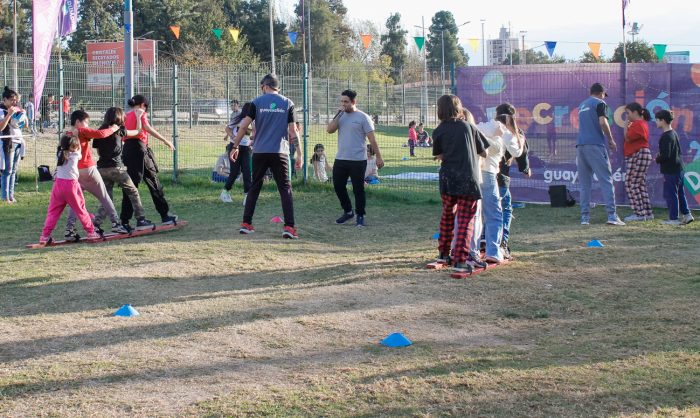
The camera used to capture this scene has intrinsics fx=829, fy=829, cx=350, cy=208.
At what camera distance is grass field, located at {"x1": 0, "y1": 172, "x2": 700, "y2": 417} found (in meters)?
4.92

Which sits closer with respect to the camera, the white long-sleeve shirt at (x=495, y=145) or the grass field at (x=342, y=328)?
the grass field at (x=342, y=328)

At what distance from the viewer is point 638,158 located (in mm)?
12664

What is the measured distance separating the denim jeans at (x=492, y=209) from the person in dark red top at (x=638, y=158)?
15.0 feet

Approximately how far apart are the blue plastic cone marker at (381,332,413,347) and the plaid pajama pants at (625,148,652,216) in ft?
25.6

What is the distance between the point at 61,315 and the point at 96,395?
7.09ft

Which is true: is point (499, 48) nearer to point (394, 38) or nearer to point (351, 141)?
point (394, 38)

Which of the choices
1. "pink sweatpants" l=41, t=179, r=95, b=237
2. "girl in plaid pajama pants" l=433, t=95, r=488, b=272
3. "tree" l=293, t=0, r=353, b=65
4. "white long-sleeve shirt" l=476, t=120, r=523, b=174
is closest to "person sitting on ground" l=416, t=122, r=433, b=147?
"pink sweatpants" l=41, t=179, r=95, b=237

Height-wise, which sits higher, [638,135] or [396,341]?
[638,135]

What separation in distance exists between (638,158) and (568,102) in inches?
90.5

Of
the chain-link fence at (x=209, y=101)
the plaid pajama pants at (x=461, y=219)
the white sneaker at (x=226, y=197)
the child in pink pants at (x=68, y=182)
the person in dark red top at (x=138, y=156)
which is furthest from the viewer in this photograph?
the chain-link fence at (x=209, y=101)

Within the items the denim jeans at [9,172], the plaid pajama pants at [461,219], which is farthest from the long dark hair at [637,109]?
the denim jeans at [9,172]

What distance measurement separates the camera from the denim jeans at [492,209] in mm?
8828

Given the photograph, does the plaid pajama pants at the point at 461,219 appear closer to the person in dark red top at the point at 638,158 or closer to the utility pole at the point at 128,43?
the person in dark red top at the point at 638,158

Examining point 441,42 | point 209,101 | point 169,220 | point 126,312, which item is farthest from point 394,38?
point 126,312
